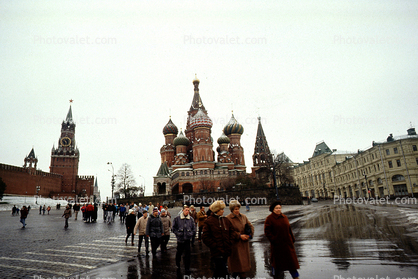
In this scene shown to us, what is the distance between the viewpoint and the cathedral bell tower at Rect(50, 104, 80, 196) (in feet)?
329

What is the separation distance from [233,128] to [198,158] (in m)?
16.2

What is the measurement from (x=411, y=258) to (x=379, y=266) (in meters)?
1.15

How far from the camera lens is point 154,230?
8.59 m

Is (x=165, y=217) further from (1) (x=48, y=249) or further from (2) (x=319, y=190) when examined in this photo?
(2) (x=319, y=190)

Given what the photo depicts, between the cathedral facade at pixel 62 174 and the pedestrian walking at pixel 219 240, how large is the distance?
90219 mm

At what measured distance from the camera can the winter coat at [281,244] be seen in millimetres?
4727

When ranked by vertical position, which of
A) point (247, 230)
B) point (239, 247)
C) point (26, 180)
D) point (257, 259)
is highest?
point (26, 180)

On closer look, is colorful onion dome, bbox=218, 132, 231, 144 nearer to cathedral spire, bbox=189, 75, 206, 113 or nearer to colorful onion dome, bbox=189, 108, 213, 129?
colorful onion dome, bbox=189, 108, 213, 129

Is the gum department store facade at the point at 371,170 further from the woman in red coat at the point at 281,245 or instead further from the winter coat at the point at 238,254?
the winter coat at the point at 238,254

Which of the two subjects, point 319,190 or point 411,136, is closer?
point 411,136

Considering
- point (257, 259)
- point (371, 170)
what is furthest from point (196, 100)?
point (257, 259)

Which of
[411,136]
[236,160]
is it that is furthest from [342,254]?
[236,160]

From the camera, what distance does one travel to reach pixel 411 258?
6172mm

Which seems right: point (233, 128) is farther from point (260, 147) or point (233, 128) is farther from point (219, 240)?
point (219, 240)
